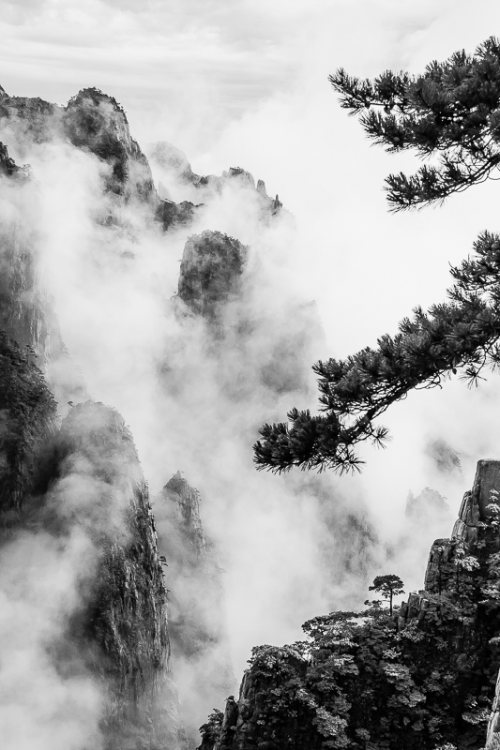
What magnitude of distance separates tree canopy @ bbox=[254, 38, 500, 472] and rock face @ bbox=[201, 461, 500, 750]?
17.0 ft

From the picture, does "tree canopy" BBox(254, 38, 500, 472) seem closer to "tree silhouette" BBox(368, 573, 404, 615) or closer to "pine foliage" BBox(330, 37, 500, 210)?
"pine foliage" BBox(330, 37, 500, 210)

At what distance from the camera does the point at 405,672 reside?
1145 centimetres

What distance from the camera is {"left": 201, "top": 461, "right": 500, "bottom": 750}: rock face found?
433 inches

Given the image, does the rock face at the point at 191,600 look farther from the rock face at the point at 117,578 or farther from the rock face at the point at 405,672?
the rock face at the point at 405,672

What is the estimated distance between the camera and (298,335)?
214ft

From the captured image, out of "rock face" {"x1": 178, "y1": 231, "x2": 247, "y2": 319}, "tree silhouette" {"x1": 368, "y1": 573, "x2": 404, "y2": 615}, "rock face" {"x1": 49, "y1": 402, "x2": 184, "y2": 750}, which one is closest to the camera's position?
"tree silhouette" {"x1": 368, "y1": 573, "x2": 404, "y2": 615}

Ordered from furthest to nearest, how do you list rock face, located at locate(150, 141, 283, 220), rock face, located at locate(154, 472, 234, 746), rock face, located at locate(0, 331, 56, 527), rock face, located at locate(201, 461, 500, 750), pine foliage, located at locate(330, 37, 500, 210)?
1. rock face, located at locate(150, 141, 283, 220)
2. rock face, located at locate(154, 472, 234, 746)
3. rock face, located at locate(0, 331, 56, 527)
4. rock face, located at locate(201, 461, 500, 750)
5. pine foliage, located at locate(330, 37, 500, 210)

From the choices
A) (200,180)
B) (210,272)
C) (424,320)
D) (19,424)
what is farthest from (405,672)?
(200,180)

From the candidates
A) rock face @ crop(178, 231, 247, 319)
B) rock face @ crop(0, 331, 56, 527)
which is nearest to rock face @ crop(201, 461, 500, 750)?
rock face @ crop(0, 331, 56, 527)

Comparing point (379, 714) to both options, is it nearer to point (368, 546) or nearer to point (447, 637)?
point (447, 637)

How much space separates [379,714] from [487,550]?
3.19m

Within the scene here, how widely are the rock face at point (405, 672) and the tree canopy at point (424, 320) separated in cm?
520

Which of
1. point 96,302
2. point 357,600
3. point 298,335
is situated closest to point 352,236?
point 298,335

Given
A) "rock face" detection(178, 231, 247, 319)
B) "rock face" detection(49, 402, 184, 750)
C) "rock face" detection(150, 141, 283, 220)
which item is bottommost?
"rock face" detection(49, 402, 184, 750)
